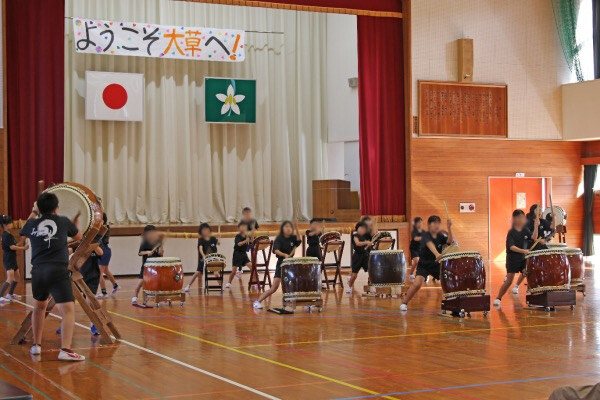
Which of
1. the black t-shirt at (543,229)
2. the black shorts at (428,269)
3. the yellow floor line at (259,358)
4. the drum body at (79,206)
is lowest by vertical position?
the yellow floor line at (259,358)

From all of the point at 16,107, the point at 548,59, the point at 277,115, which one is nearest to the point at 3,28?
the point at 16,107

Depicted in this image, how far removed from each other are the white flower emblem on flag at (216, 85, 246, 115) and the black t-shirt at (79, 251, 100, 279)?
39.5 feet

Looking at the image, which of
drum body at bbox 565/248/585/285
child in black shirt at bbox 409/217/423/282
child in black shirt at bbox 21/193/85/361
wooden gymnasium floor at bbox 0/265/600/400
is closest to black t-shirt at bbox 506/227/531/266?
wooden gymnasium floor at bbox 0/265/600/400

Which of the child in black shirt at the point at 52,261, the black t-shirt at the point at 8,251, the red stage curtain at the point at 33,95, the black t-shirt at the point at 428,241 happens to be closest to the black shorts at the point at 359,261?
the black t-shirt at the point at 428,241

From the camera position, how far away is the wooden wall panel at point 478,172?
20469mm

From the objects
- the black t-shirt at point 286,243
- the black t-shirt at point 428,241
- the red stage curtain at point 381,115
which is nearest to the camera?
the black t-shirt at point 428,241

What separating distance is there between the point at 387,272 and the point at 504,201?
334 inches

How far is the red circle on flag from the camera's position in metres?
20.4

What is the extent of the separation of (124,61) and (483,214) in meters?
9.63

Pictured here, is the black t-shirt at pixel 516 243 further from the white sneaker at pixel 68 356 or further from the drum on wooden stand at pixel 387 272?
the white sneaker at pixel 68 356

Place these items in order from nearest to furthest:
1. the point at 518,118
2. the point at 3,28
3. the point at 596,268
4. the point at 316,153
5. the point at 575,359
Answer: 1. the point at 575,359
2. the point at 3,28
3. the point at 596,268
4. the point at 518,118
5. the point at 316,153

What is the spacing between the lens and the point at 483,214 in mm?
21031

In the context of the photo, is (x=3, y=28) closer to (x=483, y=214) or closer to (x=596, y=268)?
(x=483, y=214)

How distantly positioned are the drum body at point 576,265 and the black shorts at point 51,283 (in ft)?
25.4
